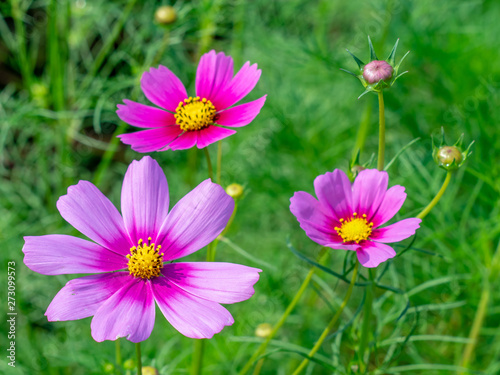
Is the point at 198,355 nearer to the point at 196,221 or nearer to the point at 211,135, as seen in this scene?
the point at 196,221

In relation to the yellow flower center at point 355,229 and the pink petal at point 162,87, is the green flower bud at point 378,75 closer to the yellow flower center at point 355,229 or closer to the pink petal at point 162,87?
the yellow flower center at point 355,229

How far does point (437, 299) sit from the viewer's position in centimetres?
152

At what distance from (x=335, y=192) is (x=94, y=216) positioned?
0.34m

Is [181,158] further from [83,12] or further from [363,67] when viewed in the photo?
[363,67]

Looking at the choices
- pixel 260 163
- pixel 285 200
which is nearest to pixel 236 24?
pixel 260 163

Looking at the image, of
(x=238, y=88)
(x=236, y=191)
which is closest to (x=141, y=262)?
(x=236, y=191)

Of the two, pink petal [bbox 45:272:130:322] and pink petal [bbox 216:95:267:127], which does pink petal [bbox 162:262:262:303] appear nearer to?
pink petal [bbox 45:272:130:322]

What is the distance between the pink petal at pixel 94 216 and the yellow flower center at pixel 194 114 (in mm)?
190

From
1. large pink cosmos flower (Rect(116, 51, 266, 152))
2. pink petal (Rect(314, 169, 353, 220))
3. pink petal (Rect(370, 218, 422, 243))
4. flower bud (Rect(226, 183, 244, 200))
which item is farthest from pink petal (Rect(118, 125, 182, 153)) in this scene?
pink petal (Rect(370, 218, 422, 243))

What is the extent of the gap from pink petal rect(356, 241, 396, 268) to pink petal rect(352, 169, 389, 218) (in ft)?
0.22

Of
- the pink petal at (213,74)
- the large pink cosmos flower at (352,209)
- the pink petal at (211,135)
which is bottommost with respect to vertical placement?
the large pink cosmos flower at (352,209)

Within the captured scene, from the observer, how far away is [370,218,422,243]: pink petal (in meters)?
0.68

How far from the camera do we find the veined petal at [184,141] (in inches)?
30.1

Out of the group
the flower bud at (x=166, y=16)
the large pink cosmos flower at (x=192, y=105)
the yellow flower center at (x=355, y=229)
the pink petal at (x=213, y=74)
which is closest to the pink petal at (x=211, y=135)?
the large pink cosmos flower at (x=192, y=105)
